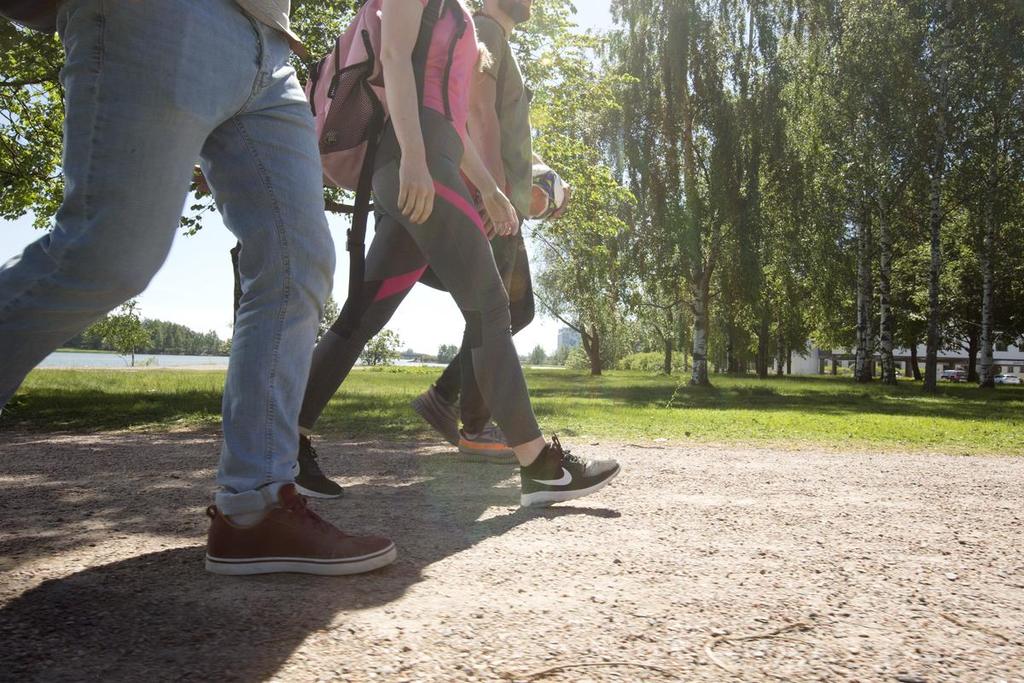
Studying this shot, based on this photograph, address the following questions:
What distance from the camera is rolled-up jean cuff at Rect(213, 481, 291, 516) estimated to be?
84.4 inches

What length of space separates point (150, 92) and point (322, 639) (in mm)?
1271

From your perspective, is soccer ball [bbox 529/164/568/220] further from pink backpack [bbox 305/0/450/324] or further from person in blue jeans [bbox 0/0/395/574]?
person in blue jeans [bbox 0/0/395/574]

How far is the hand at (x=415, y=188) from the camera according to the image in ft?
9.61

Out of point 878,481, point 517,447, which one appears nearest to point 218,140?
point 517,447

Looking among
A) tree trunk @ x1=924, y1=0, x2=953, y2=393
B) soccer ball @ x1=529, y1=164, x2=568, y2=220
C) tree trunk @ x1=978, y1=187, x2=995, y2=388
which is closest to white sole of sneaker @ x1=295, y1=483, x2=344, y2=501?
soccer ball @ x1=529, y1=164, x2=568, y2=220

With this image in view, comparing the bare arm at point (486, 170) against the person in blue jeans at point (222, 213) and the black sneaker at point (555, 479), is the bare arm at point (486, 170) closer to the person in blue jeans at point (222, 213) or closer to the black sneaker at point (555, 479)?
the black sneaker at point (555, 479)

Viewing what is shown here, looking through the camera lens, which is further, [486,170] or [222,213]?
[486,170]

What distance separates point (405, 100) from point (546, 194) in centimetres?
137

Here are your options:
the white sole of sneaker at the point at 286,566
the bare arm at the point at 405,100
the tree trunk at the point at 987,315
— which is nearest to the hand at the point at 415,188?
the bare arm at the point at 405,100

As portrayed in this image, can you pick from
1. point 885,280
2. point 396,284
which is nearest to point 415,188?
point 396,284

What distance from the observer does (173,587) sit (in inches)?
78.6

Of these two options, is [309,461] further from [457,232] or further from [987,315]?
[987,315]

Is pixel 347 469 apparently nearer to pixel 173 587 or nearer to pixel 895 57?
pixel 173 587

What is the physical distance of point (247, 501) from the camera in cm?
215
